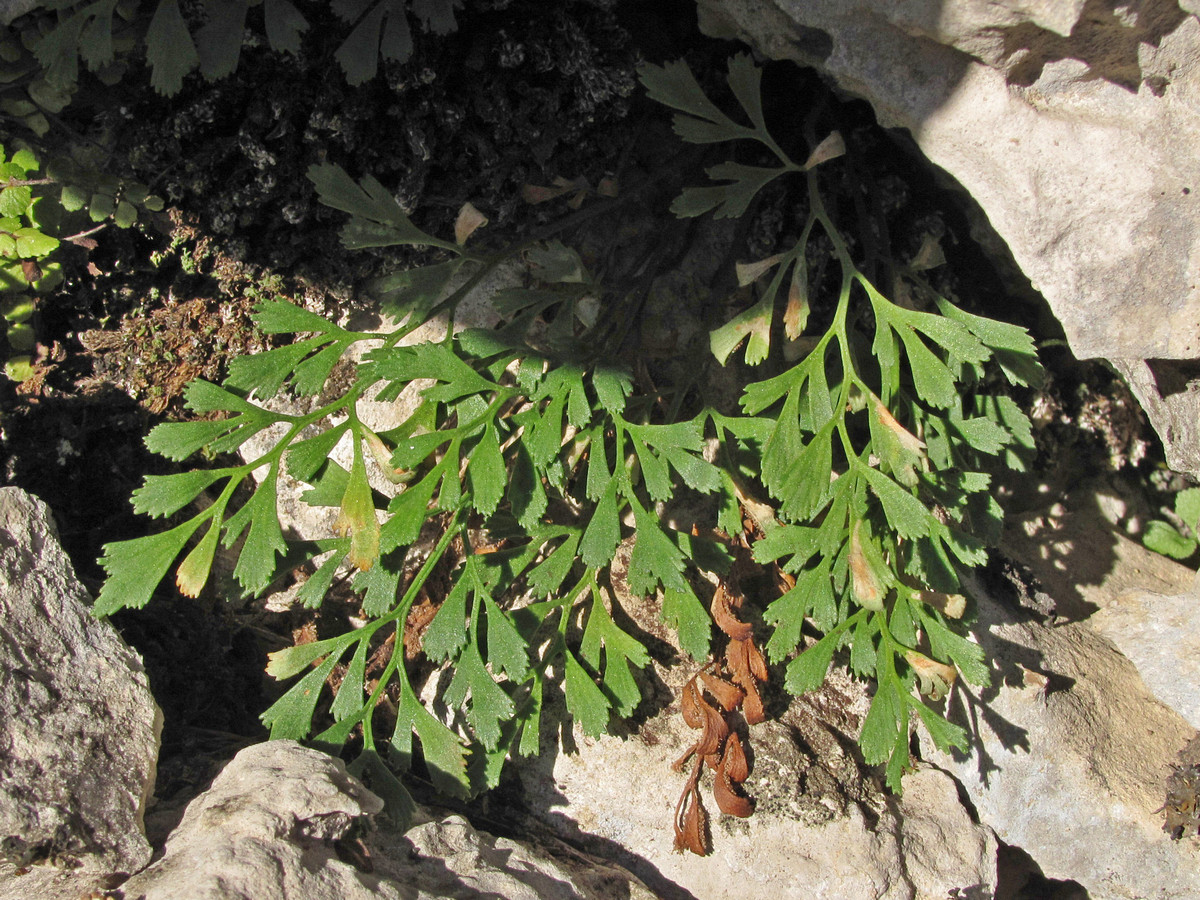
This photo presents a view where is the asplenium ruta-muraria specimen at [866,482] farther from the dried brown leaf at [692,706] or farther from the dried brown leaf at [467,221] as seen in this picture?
the dried brown leaf at [467,221]

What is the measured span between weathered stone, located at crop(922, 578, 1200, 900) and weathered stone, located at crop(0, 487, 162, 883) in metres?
2.34

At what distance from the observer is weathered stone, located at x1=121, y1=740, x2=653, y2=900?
1702 millimetres

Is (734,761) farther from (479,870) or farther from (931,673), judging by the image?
(479,870)

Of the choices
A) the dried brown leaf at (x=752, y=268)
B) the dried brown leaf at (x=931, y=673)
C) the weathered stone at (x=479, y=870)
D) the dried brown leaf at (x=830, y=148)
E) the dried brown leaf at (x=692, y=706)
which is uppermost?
the dried brown leaf at (x=830, y=148)

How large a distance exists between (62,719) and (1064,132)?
9.31 feet

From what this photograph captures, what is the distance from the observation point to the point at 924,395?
2.26m

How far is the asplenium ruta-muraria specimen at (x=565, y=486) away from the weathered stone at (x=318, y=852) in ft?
0.59

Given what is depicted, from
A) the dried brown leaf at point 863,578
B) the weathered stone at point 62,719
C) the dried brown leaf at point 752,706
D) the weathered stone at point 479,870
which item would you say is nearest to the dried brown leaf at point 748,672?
the dried brown leaf at point 752,706

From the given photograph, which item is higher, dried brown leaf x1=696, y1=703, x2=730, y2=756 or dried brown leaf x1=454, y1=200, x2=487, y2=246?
dried brown leaf x1=454, y1=200, x2=487, y2=246

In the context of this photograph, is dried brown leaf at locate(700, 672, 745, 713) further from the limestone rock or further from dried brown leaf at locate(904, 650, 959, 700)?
the limestone rock

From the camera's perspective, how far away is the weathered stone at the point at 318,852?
170 cm

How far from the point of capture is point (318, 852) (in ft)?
6.08

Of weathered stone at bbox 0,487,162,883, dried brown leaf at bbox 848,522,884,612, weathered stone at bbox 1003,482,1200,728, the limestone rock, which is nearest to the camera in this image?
weathered stone at bbox 0,487,162,883

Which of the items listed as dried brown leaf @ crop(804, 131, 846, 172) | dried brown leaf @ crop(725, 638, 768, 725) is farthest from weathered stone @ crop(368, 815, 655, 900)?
dried brown leaf @ crop(804, 131, 846, 172)
